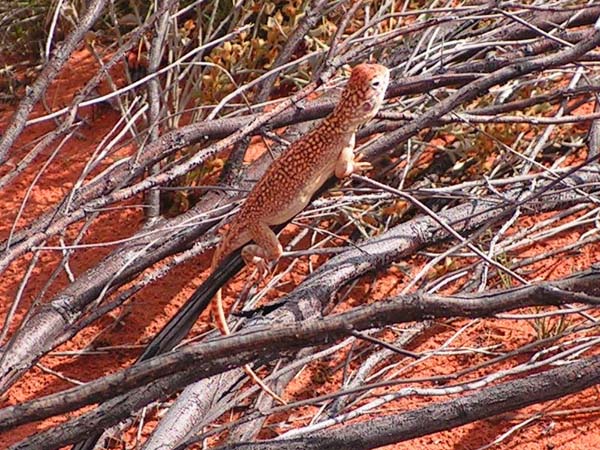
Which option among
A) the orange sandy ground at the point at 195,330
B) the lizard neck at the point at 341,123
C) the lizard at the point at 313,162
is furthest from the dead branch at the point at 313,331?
the orange sandy ground at the point at 195,330

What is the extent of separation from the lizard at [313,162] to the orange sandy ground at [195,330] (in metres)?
1.05

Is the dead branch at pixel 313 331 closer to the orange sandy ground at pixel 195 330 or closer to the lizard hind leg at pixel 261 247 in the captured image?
the lizard hind leg at pixel 261 247

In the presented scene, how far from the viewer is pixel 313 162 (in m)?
3.45

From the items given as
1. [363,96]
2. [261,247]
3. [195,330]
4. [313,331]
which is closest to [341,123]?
[363,96]

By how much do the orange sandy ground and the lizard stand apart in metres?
1.05

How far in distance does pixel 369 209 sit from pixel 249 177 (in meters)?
0.65

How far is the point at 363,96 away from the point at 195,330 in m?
1.97

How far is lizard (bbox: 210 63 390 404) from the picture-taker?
3.44 metres

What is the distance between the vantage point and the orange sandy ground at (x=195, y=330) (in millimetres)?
4477

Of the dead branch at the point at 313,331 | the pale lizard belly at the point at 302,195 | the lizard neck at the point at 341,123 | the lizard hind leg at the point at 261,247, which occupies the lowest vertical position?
the dead branch at the point at 313,331

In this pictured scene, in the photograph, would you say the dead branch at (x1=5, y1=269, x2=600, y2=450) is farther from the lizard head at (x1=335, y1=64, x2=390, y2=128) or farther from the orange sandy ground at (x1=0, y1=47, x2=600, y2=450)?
the orange sandy ground at (x1=0, y1=47, x2=600, y2=450)

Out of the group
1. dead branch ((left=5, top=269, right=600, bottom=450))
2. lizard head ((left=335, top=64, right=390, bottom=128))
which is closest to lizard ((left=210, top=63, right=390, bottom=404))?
lizard head ((left=335, top=64, right=390, bottom=128))

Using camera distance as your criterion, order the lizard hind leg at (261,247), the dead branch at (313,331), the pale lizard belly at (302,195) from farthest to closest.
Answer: the lizard hind leg at (261,247), the pale lizard belly at (302,195), the dead branch at (313,331)

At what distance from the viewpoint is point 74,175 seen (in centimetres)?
586
